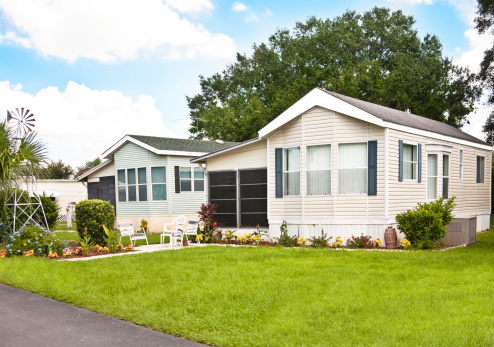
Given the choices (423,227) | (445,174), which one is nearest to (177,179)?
(445,174)

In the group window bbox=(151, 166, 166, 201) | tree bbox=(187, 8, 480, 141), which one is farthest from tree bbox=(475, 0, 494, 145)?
window bbox=(151, 166, 166, 201)

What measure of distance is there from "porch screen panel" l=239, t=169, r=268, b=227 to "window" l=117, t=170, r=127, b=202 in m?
8.44

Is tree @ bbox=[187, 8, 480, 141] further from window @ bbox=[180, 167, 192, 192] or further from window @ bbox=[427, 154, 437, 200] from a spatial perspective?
window @ bbox=[427, 154, 437, 200]

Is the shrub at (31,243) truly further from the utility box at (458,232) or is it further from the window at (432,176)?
the window at (432,176)

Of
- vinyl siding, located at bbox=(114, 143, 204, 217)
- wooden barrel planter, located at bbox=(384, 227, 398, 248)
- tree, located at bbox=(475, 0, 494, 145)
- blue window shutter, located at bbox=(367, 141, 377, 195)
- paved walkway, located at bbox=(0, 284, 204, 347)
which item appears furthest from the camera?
tree, located at bbox=(475, 0, 494, 145)

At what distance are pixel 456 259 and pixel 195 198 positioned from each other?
1330cm

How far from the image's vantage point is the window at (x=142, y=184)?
21.2 m

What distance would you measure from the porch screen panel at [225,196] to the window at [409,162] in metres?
5.34

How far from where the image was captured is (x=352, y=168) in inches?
513

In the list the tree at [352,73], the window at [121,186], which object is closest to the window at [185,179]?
the window at [121,186]

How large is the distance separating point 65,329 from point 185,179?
50.5ft

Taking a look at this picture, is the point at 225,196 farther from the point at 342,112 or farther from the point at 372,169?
the point at 372,169

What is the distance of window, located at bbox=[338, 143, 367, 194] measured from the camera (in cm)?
1291

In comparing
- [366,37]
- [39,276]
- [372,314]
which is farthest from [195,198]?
[366,37]
